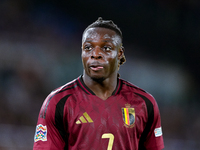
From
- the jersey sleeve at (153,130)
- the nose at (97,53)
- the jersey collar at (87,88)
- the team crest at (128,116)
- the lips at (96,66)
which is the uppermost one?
the nose at (97,53)

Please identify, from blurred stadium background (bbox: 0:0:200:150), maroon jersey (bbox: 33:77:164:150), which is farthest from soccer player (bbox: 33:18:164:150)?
blurred stadium background (bbox: 0:0:200:150)

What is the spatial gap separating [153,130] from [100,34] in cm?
101

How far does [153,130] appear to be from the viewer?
7.70ft

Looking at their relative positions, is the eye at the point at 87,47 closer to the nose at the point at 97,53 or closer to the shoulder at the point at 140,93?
the nose at the point at 97,53

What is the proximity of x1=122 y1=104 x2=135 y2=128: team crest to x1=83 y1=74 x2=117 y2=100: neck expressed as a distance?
0.20 metres

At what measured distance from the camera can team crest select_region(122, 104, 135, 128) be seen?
215 cm

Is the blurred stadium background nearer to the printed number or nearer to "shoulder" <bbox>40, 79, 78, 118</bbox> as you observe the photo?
"shoulder" <bbox>40, 79, 78, 118</bbox>

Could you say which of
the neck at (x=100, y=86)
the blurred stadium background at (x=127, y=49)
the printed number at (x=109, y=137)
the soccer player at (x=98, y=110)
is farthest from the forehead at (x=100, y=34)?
the blurred stadium background at (x=127, y=49)

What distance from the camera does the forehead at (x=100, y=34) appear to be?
215 centimetres

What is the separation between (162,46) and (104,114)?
5.64 metres

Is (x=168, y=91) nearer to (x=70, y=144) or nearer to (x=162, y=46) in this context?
(x=162, y=46)

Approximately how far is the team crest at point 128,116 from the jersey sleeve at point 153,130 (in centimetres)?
20

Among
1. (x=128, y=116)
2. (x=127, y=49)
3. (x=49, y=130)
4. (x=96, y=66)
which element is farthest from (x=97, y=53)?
(x=127, y=49)

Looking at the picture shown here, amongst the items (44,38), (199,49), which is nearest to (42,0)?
(44,38)
